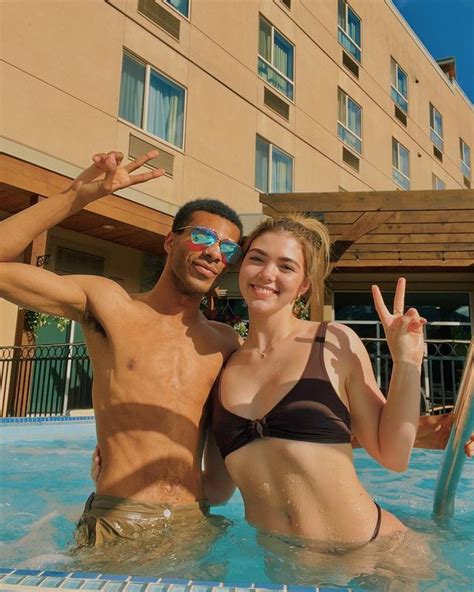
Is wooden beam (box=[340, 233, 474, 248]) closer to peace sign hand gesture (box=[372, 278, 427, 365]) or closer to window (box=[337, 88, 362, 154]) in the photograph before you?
peace sign hand gesture (box=[372, 278, 427, 365])

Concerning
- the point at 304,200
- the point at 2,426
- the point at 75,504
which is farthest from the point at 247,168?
the point at 75,504

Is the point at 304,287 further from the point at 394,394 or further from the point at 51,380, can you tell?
the point at 51,380

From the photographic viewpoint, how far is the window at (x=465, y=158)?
26.0 metres

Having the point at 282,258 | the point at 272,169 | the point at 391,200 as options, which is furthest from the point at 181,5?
the point at 282,258

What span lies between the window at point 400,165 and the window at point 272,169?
263 inches

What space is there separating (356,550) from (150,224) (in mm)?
9372

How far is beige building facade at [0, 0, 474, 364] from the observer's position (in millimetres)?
9367

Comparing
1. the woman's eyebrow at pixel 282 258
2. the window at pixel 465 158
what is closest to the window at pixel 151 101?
the woman's eyebrow at pixel 282 258

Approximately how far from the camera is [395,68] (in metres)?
20.7

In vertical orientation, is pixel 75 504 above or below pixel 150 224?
below

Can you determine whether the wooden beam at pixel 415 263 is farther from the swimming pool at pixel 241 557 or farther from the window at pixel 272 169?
the swimming pool at pixel 241 557

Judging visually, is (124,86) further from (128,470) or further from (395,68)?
(395,68)

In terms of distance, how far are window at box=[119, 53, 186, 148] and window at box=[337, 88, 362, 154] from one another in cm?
715

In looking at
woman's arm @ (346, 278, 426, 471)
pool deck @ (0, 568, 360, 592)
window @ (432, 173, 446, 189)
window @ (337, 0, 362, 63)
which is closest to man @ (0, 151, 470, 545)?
woman's arm @ (346, 278, 426, 471)
